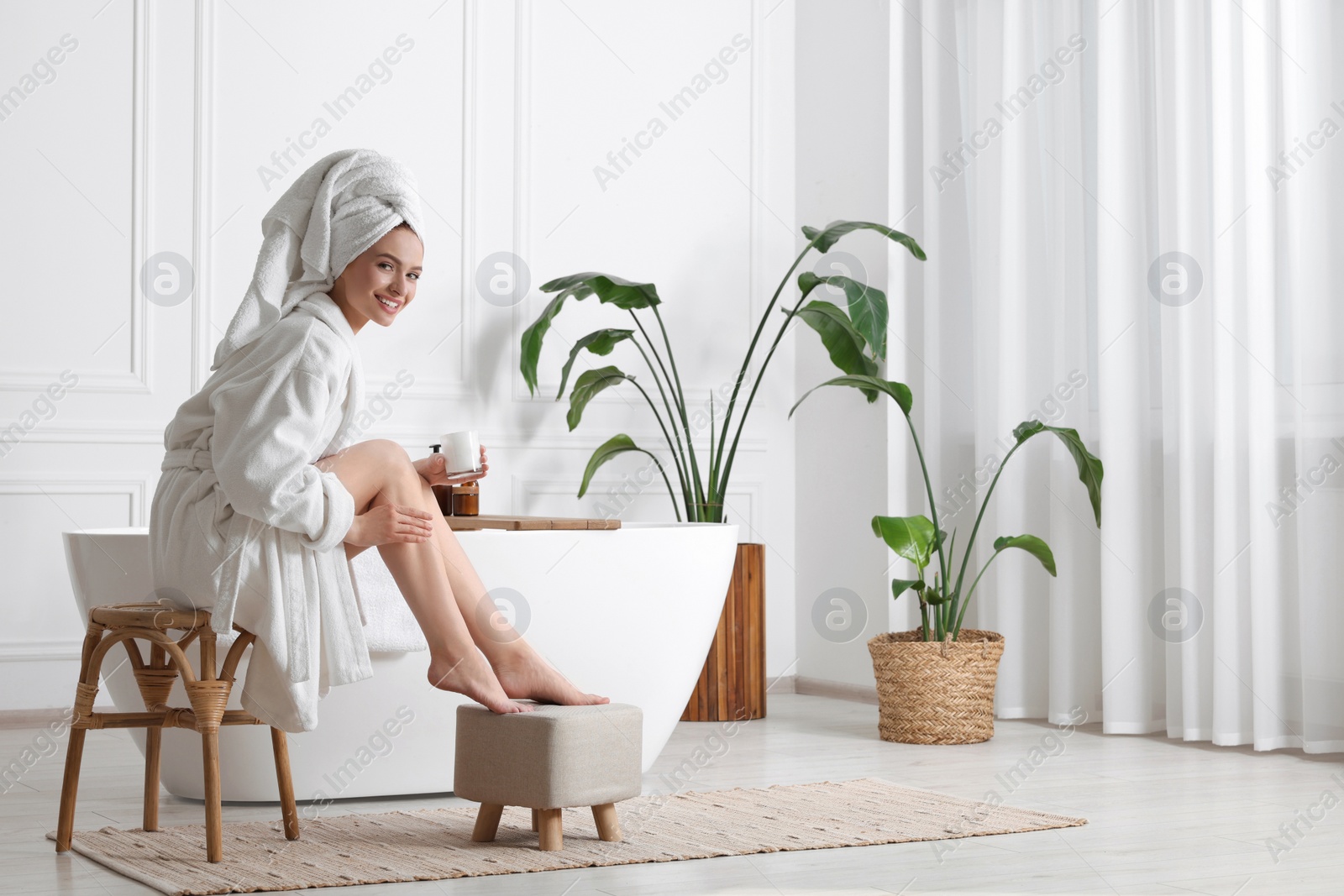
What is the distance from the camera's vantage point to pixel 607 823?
89.0 inches

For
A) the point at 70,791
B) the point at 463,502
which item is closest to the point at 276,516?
the point at 70,791

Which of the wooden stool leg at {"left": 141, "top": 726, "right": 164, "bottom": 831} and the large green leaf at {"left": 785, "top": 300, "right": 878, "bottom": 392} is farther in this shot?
the large green leaf at {"left": 785, "top": 300, "right": 878, "bottom": 392}

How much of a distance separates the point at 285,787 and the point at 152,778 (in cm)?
23

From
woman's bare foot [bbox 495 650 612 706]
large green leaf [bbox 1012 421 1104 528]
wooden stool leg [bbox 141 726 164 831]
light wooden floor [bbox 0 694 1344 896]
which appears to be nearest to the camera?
light wooden floor [bbox 0 694 1344 896]

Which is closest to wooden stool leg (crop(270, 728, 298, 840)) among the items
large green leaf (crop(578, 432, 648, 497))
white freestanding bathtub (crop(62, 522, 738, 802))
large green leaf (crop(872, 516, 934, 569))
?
white freestanding bathtub (crop(62, 522, 738, 802))

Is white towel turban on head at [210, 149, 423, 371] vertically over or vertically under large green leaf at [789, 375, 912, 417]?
over

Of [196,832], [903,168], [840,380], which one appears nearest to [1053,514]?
[840,380]

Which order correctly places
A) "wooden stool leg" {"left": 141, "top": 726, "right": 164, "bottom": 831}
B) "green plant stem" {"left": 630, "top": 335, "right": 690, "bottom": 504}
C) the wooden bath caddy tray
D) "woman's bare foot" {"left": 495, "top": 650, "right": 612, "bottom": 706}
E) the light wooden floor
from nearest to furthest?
the light wooden floor, "woman's bare foot" {"left": 495, "top": 650, "right": 612, "bottom": 706}, "wooden stool leg" {"left": 141, "top": 726, "right": 164, "bottom": 831}, the wooden bath caddy tray, "green plant stem" {"left": 630, "top": 335, "right": 690, "bottom": 504}

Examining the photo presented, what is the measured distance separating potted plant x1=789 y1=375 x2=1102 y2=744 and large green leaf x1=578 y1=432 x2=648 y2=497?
35.8 inches

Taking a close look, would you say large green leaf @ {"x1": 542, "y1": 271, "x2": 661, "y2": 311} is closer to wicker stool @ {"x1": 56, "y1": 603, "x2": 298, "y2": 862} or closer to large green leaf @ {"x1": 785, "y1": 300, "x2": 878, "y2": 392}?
large green leaf @ {"x1": 785, "y1": 300, "x2": 878, "y2": 392}

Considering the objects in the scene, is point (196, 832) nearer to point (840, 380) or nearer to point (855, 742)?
point (855, 742)

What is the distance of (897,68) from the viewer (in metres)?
4.38

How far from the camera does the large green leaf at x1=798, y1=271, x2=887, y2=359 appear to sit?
12.8 feet

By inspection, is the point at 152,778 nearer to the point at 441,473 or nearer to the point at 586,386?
the point at 441,473
